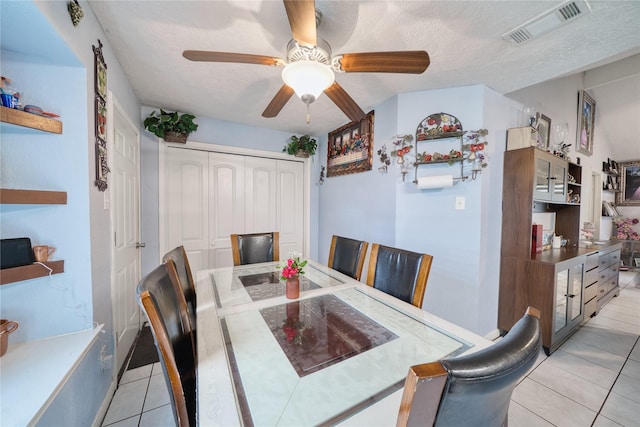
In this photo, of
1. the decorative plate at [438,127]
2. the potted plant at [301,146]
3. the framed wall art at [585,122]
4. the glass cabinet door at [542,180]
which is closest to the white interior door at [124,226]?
the potted plant at [301,146]

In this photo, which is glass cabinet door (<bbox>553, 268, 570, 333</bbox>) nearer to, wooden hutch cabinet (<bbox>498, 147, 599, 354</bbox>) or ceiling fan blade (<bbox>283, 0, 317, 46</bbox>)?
wooden hutch cabinet (<bbox>498, 147, 599, 354</bbox>)

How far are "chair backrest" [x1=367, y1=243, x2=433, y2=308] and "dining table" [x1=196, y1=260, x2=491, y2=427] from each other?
0.16 meters

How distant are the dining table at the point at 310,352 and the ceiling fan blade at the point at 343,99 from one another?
4.01ft

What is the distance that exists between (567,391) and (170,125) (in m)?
4.08

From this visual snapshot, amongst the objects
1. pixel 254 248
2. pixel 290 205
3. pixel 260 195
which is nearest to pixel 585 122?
pixel 290 205

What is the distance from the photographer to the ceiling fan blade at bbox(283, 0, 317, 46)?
3.03 ft

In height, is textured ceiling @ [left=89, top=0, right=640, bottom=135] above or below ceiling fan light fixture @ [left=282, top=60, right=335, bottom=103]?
above

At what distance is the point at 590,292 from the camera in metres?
2.55

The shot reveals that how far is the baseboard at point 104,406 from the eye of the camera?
137cm

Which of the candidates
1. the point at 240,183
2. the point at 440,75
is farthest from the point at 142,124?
Result: the point at 440,75

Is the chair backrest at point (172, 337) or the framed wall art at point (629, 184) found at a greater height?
the framed wall art at point (629, 184)

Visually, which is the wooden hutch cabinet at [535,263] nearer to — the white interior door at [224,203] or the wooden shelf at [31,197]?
the white interior door at [224,203]

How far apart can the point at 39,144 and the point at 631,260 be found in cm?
826

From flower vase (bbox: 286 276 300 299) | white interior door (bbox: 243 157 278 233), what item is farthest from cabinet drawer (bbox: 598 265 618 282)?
white interior door (bbox: 243 157 278 233)
